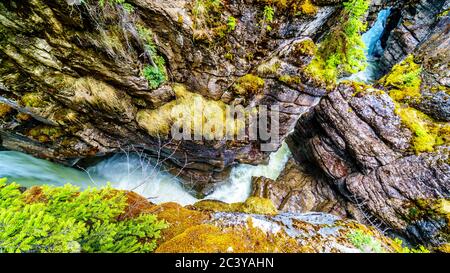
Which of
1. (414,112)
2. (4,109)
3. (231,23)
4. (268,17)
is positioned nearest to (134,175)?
(4,109)

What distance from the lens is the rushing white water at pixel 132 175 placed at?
888 cm

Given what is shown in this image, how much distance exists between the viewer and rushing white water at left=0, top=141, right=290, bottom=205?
8883 mm

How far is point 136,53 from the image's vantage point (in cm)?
777

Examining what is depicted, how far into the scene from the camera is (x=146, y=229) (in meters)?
4.17

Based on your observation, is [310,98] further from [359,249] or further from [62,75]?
[62,75]

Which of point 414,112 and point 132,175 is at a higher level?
point 414,112

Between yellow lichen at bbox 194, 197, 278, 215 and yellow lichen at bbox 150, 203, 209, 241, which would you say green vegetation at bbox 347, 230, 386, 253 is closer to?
yellow lichen at bbox 150, 203, 209, 241

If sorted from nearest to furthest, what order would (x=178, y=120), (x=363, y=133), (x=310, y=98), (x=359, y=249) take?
(x=359, y=249) → (x=178, y=120) → (x=310, y=98) → (x=363, y=133)

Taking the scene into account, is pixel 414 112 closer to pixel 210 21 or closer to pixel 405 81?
pixel 405 81

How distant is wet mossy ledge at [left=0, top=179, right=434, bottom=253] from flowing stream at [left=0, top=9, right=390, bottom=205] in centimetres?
127

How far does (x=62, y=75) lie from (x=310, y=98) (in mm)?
10212

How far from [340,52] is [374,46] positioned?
17.7 m
